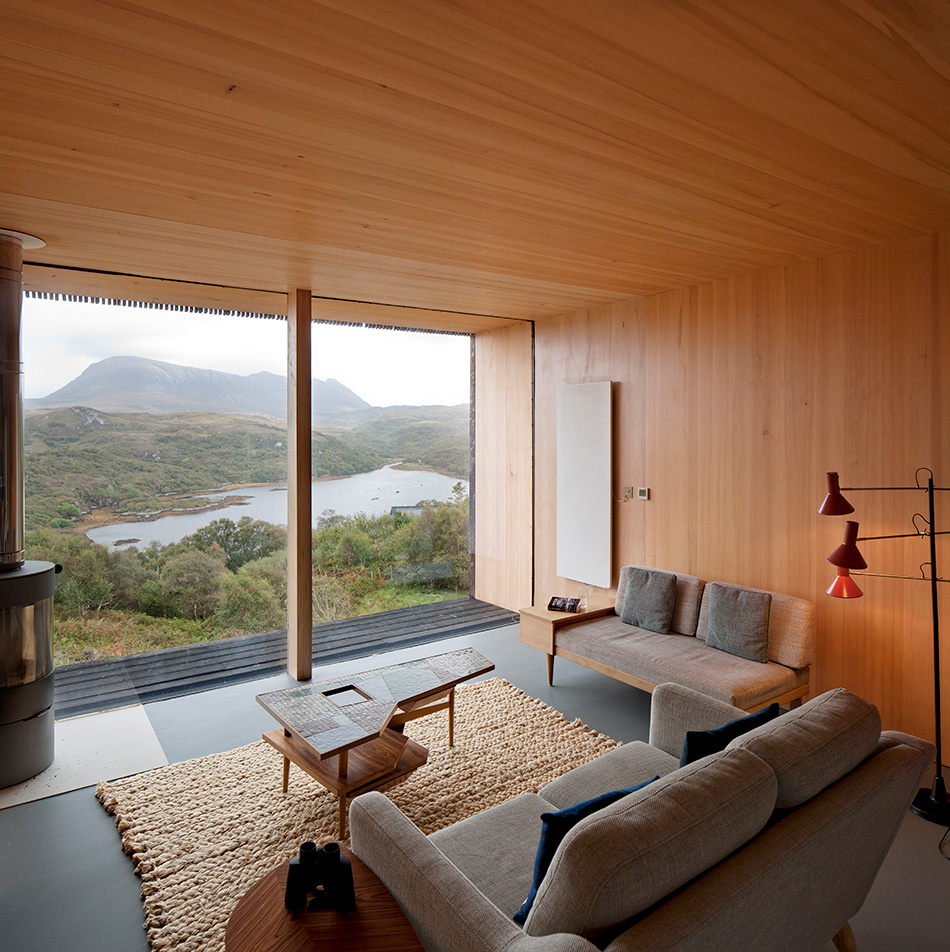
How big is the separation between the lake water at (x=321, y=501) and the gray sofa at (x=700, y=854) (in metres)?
3.17

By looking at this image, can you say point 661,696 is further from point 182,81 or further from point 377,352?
point 377,352

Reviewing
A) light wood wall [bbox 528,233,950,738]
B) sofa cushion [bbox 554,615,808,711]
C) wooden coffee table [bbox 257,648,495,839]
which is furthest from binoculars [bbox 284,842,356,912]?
light wood wall [bbox 528,233,950,738]

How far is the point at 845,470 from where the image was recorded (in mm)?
3672

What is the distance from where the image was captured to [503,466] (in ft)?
20.8

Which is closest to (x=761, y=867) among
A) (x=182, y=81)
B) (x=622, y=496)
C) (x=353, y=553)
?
(x=182, y=81)

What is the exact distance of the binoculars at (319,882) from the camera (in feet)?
5.35

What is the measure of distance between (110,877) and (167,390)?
9.88 feet

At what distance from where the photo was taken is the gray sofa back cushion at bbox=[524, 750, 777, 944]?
135cm

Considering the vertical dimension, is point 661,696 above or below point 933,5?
below

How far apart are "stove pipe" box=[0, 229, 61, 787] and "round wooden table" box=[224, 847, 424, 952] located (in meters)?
2.25

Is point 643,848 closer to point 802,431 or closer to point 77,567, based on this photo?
point 802,431

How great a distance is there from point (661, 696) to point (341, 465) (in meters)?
3.43

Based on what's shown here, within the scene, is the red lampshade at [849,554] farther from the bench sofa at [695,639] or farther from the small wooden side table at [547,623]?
the small wooden side table at [547,623]

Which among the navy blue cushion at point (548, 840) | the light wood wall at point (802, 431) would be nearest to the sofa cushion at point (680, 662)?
the light wood wall at point (802, 431)
